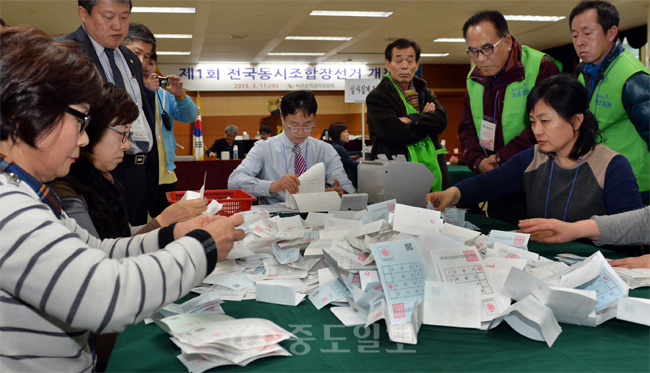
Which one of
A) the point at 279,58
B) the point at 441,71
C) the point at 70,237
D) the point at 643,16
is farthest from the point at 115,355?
the point at 441,71

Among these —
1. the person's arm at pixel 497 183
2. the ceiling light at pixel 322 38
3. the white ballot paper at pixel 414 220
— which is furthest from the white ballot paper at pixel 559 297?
the ceiling light at pixel 322 38

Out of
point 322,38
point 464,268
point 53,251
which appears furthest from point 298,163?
point 322,38

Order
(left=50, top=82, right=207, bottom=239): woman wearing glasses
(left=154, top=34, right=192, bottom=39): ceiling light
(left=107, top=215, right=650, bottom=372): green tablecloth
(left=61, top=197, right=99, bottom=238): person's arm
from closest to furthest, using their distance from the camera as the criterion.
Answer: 1. (left=107, top=215, right=650, bottom=372): green tablecloth
2. (left=61, top=197, right=99, bottom=238): person's arm
3. (left=50, top=82, right=207, bottom=239): woman wearing glasses
4. (left=154, top=34, right=192, bottom=39): ceiling light

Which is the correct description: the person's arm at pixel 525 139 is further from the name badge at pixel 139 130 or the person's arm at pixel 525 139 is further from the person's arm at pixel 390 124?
the name badge at pixel 139 130

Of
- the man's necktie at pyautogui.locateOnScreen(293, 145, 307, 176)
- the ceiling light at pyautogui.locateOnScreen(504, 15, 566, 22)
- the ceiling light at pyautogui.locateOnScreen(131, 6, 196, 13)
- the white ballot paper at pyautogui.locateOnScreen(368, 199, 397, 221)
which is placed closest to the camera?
the white ballot paper at pyautogui.locateOnScreen(368, 199, 397, 221)

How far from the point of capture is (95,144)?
1445 millimetres

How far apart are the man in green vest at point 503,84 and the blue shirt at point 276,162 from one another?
38.4 inches

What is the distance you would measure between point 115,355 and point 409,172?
1790mm

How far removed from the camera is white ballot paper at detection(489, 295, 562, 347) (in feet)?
2.93

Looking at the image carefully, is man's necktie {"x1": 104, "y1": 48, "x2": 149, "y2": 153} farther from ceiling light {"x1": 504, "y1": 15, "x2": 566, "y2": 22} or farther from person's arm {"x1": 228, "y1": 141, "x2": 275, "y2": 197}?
ceiling light {"x1": 504, "y1": 15, "x2": 566, "y2": 22}

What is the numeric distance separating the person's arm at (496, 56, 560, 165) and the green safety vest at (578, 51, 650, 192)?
0.26m

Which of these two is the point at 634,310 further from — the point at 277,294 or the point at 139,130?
the point at 139,130

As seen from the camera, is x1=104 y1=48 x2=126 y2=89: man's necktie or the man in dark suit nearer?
the man in dark suit

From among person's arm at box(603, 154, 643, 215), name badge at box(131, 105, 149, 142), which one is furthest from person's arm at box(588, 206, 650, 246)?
name badge at box(131, 105, 149, 142)
